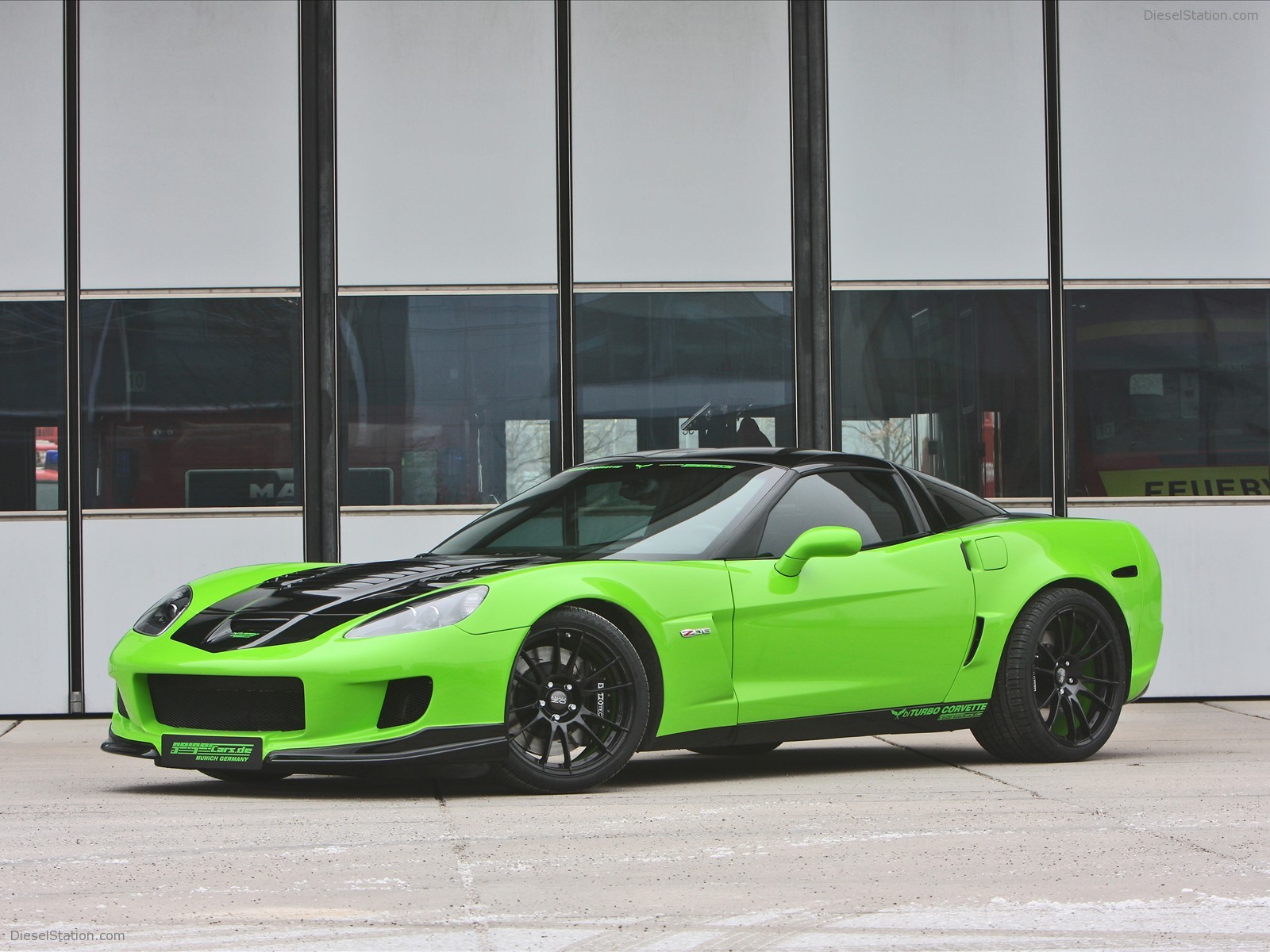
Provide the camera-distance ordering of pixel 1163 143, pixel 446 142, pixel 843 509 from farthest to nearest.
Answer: pixel 1163 143
pixel 446 142
pixel 843 509

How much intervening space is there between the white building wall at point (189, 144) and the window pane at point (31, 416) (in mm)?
586

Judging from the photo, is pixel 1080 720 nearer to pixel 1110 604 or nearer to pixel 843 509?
pixel 1110 604

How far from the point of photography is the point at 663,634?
250 inches

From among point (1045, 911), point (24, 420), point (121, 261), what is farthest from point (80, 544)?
point (1045, 911)

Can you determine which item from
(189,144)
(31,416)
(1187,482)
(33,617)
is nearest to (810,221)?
(1187,482)

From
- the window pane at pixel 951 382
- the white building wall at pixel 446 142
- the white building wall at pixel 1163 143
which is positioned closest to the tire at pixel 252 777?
the white building wall at pixel 446 142

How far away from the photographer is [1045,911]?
4.10 m

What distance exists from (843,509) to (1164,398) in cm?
521

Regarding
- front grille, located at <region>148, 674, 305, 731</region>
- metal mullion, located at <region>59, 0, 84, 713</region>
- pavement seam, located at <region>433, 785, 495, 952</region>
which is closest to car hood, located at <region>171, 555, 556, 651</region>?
front grille, located at <region>148, 674, 305, 731</region>

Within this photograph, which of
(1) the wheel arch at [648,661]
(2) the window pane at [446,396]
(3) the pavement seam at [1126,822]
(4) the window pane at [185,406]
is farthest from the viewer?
(2) the window pane at [446,396]

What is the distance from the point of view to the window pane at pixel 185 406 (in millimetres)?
11078

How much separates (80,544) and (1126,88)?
7.66 m

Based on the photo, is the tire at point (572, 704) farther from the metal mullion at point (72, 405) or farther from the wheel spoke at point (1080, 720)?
the metal mullion at point (72, 405)

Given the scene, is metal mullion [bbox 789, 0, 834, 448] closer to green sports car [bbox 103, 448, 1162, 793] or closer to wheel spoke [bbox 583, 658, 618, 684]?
green sports car [bbox 103, 448, 1162, 793]
